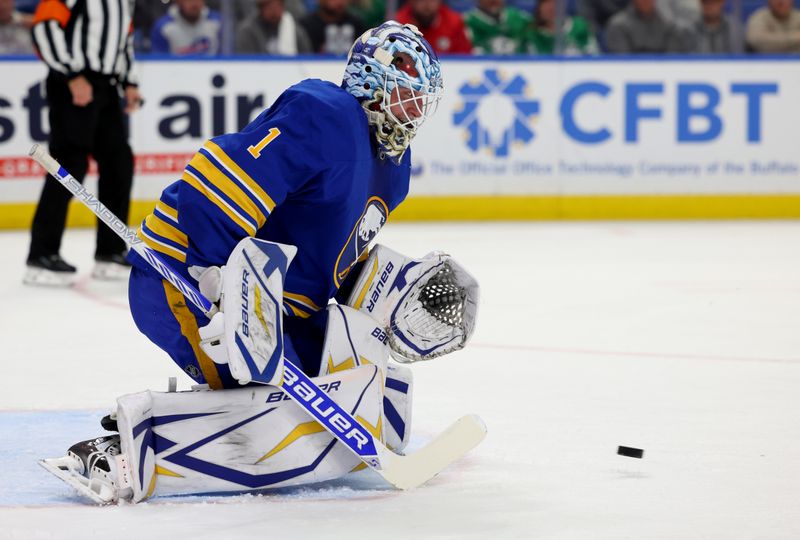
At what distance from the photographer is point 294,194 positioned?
2250 mm

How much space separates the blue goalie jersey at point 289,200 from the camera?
211cm

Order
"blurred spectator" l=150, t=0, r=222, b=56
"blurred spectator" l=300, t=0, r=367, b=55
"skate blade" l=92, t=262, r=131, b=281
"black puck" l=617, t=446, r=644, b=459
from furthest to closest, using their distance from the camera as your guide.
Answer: "blurred spectator" l=300, t=0, r=367, b=55
"blurred spectator" l=150, t=0, r=222, b=56
"skate blade" l=92, t=262, r=131, b=281
"black puck" l=617, t=446, r=644, b=459

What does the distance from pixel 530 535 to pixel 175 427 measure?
0.59 meters

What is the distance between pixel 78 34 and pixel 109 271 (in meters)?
0.84

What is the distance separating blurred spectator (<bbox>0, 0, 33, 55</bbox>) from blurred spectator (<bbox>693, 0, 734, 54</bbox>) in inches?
128

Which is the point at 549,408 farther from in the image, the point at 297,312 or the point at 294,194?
the point at 294,194

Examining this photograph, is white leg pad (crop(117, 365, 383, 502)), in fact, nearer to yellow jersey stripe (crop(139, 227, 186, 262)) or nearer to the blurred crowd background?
yellow jersey stripe (crop(139, 227, 186, 262))

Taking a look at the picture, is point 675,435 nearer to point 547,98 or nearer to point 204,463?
point 204,463

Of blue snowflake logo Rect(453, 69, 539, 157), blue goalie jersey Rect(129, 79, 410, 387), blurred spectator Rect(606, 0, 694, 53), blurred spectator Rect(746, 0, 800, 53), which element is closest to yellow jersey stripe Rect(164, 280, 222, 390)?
blue goalie jersey Rect(129, 79, 410, 387)

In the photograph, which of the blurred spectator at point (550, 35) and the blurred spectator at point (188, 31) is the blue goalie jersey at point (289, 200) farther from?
the blurred spectator at point (550, 35)

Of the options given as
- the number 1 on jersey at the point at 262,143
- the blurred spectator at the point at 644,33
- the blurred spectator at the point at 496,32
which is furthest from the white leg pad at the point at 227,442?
Result: the blurred spectator at the point at 644,33

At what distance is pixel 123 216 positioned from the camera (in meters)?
5.02

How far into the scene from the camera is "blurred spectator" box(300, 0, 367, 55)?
6681 mm

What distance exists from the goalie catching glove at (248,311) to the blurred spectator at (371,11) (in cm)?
473
